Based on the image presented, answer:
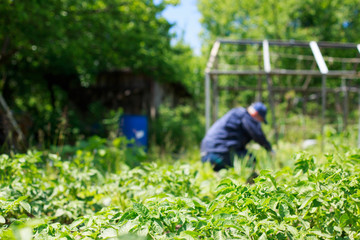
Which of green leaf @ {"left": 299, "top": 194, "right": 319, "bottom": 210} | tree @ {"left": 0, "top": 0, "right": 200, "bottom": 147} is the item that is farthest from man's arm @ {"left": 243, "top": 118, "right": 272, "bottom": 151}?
tree @ {"left": 0, "top": 0, "right": 200, "bottom": 147}

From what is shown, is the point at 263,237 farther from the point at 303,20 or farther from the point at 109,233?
the point at 303,20

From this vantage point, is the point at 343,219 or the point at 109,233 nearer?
the point at 109,233

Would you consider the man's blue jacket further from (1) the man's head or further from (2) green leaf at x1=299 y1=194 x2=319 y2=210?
(2) green leaf at x1=299 y1=194 x2=319 y2=210

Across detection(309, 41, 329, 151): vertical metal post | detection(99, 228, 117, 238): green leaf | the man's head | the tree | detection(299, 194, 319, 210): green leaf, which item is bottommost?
detection(99, 228, 117, 238): green leaf

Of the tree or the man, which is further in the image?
the tree

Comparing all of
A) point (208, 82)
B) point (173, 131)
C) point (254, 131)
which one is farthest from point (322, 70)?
point (173, 131)

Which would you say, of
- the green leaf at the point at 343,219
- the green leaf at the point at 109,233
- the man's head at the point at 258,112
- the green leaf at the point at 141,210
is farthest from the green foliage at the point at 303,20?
the green leaf at the point at 109,233

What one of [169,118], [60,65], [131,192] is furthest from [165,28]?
[131,192]

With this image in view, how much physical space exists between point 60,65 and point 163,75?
109 inches

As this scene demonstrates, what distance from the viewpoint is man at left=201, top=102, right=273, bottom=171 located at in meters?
4.08

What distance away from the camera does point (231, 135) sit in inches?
164

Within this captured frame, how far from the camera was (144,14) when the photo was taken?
682 centimetres

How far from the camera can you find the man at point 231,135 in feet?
13.4

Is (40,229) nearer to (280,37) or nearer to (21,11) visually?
(21,11)
